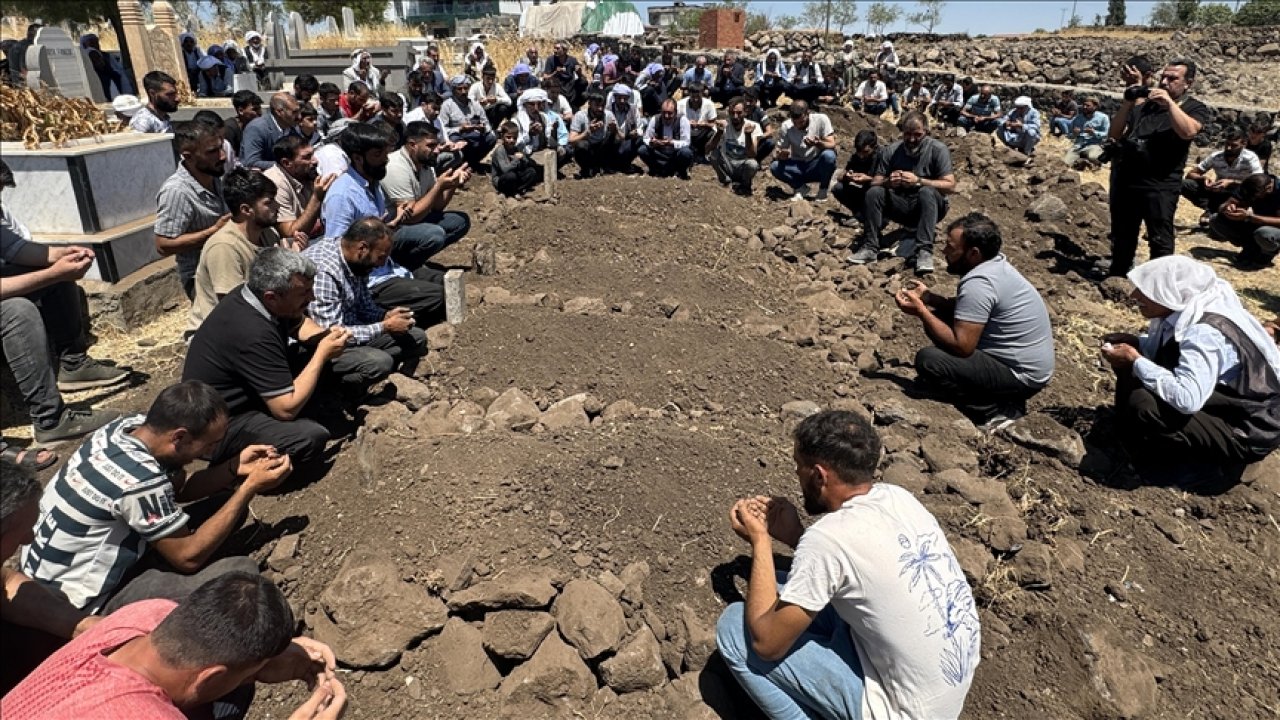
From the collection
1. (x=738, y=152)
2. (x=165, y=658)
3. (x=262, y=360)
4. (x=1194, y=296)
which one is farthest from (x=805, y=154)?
(x=165, y=658)

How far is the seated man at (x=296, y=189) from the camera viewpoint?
17.2 ft

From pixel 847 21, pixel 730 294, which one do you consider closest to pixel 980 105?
pixel 730 294

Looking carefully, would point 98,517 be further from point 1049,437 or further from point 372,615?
point 1049,437

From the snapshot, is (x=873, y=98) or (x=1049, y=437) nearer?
(x=1049, y=437)

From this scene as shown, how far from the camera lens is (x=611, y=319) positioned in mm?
5598

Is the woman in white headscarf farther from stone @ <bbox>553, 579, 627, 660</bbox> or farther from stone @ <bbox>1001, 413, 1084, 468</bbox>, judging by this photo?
stone @ <bbox>553, 579, 627, 660</bbox>

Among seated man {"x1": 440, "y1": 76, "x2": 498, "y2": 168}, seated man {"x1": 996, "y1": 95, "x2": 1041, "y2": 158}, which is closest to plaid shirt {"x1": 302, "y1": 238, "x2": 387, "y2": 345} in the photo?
seated man {"x1": 440, "y1": 76, "x2": 498, "y2": 168}

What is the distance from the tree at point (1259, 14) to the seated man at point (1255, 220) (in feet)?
80.5

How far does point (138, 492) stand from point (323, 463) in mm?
1453

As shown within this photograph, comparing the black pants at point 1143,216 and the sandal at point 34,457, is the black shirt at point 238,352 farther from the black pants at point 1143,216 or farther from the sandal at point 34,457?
the black pants at point 1143,216

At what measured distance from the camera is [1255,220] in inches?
302

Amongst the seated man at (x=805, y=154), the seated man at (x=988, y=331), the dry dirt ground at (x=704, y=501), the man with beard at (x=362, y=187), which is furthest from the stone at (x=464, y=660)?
the seated man at (x=805, y=154)

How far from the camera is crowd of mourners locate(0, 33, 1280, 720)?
2.22m

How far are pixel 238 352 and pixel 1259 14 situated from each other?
1412 inches
